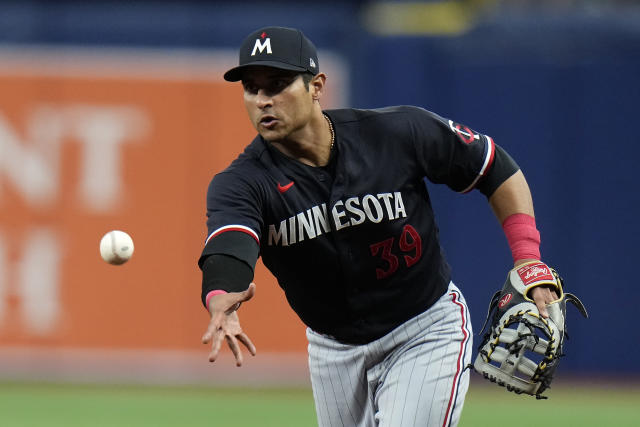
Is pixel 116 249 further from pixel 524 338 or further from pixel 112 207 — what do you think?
pixel 112 207

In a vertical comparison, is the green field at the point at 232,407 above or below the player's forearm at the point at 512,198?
below

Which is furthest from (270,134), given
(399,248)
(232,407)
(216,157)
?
(216,157)

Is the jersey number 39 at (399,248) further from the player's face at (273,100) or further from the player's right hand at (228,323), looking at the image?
the player's right hand at (228,323)

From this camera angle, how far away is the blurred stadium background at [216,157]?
34.7 ft

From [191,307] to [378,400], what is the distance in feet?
21.0

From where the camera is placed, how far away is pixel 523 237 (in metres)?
4.57

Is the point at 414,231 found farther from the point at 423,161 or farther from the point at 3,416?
the point at 3,416

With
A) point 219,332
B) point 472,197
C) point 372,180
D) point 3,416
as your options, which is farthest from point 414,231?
point 472,197

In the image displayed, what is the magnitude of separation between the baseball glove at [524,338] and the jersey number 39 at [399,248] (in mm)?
412

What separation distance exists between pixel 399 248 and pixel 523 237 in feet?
1.77

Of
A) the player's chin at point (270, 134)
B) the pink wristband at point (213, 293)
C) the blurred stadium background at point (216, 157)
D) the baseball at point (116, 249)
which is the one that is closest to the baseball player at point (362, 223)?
the player's chin at point (270, 134)

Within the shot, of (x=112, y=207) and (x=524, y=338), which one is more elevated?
(x=112, y=207)

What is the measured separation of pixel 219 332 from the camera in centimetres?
358

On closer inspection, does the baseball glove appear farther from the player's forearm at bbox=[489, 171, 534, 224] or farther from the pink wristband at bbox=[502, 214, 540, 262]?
the player's forearm at bbox=[489, 171, 534, 224]
